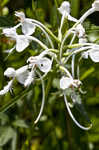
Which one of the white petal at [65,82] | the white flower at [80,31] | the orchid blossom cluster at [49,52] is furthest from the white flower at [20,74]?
the white flower at [80,31]

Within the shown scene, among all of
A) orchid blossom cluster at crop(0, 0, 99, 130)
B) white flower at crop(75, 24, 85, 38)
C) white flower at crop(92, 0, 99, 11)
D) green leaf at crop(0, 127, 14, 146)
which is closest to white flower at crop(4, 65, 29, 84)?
orchid blossom cluster at crop(0, 0, 99, 130)

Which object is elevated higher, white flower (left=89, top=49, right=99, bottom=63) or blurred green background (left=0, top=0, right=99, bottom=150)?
white flower (left=89, top=49, right=99, bottom=63)

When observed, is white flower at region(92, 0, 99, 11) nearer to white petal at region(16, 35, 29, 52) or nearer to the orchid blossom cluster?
the orchid blossom cluster

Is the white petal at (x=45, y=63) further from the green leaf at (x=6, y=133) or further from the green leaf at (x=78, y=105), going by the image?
the green leaf at (x=6, y=133)

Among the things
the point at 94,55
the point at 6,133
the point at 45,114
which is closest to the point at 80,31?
the point at 94,55

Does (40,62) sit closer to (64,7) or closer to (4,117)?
(64,7)

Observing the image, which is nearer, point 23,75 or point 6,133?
point 23,75

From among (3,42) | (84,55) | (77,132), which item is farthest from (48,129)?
(84,55)

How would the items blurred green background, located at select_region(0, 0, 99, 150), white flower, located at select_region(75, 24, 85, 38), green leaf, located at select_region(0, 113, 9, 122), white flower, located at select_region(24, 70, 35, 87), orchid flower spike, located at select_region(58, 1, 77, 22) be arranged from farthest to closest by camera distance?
green leaf, located at select_region(0, 113, 9, 122), blurred green background, located at select_region(0, 0, 99, 150), orchid flower spike, located at select_region(58, 1, 77, 22), white flower, located at select_region(75, 24, 85, 38), white flower, located at select_region(24, 70, 35, 87)
